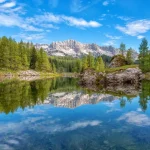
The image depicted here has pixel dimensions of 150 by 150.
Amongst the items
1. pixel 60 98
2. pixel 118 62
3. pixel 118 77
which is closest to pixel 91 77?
pixel 118 77

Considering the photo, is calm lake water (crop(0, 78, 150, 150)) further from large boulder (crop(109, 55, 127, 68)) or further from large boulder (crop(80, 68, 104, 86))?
large boulder (crop(109, 55, 127, 68))

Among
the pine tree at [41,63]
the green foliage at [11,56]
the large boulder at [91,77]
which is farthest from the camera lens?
the pine tree at [41,63]

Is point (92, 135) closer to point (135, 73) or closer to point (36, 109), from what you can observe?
point (36, 109)

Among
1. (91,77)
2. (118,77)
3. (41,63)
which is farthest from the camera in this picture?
(41,63)

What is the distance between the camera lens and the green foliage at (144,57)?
94562 mm

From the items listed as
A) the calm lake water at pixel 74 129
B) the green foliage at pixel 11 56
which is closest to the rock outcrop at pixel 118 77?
the calm lake water at pixel 74 129

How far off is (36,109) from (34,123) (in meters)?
6.54

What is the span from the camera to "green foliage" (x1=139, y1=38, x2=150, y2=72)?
94562mm

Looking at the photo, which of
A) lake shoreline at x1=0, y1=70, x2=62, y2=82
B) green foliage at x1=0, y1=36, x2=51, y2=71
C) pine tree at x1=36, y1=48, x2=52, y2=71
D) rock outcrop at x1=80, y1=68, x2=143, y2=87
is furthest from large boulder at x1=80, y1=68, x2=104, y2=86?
pine tree at x1=36, y1=48, x2=52, y2=71

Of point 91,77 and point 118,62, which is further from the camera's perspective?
point 118,62

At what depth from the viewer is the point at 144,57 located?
329 ft

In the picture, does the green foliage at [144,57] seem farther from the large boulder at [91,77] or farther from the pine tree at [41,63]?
the pine tree at [41,63]

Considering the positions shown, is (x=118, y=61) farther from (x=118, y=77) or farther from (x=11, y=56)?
(x=11, y=56)

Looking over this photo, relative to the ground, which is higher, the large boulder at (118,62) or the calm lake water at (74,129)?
the large boulder at (118,62)
